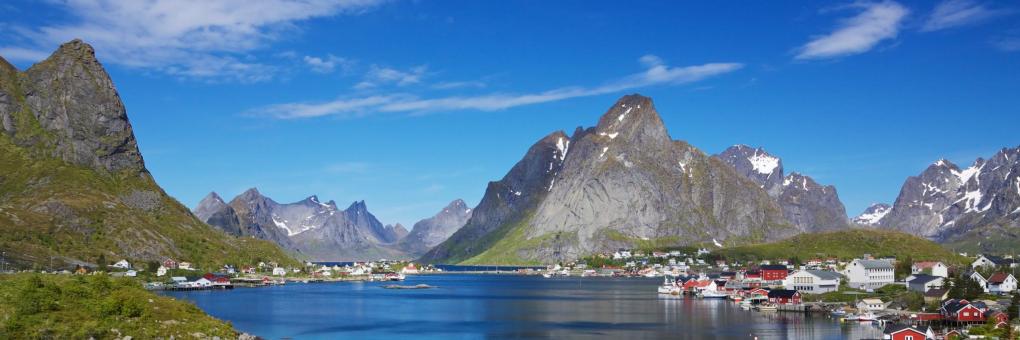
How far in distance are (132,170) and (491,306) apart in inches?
4465

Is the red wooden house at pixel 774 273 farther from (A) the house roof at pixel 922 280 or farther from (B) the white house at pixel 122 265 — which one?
(B) the white house at pixel 122 265

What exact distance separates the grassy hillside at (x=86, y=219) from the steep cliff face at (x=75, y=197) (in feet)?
0.56

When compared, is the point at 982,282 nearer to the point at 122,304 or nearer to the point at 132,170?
the point at 122,304

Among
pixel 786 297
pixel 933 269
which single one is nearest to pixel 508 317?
pixel 786 297

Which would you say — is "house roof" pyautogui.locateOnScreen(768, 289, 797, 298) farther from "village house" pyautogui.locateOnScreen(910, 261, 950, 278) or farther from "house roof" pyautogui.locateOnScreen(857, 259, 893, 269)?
"house roof" pyautogui.locateOnScreen(857, 259, 893, 269)

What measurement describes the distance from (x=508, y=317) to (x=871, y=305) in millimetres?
38360

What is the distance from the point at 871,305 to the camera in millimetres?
96375

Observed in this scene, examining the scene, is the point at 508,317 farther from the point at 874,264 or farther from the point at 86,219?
the point at 86,219

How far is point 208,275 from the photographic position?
511 feet

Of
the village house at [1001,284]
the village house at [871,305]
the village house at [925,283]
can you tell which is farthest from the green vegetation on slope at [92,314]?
the village house at [1001,284]

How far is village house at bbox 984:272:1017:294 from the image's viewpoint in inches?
4202

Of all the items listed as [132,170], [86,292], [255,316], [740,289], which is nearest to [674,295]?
[740,289]

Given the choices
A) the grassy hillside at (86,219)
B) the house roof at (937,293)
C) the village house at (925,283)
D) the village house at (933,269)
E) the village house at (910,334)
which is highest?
the grassy hillside at (86,219)

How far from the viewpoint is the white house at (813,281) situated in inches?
5049
